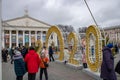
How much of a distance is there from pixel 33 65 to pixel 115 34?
9582cm

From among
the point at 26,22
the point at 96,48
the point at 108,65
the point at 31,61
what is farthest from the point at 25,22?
the point at 108,65

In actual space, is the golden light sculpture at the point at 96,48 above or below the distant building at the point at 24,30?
below

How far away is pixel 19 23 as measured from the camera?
105938 mm

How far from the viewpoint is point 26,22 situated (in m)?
107

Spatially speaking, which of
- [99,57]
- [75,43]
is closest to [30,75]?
[99,57]

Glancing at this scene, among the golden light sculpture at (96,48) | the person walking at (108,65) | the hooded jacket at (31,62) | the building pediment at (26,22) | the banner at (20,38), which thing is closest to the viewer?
the person walking at (108,65)

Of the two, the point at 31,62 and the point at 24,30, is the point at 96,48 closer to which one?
the point at 31,62

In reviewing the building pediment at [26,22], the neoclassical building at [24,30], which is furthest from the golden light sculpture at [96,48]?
the building pediment at [26,22]

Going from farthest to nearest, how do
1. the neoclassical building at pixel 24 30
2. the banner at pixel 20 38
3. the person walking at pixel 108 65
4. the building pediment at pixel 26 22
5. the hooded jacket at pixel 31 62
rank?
the building pediment at pixel 26 22 < the banner at pixel 20 38 < the neoclassical building at pixel 24 30 < the hooded jacket at pixel 31 62 < the person walking at pixel 108 65

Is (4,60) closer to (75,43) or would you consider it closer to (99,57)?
(75,43)

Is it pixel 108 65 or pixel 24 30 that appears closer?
pixel 108 65

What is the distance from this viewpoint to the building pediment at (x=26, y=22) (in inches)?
4107

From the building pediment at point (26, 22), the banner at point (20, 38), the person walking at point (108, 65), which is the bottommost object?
the person walking at point (108, 65)

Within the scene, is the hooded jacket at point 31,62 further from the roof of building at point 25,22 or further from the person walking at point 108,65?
the roof of building at point 25,22
